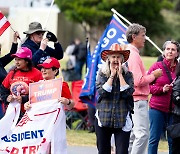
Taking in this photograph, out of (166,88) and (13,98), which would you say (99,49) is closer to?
(166,88)

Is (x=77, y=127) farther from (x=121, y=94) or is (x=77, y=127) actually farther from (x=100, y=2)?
(x=100, y=2)

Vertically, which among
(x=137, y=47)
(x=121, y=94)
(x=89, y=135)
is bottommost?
(x=89, y=135)

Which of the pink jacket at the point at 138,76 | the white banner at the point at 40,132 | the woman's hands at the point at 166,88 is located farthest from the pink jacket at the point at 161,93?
the white banner at the point at 40,132

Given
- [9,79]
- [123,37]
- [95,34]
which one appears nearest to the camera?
[9,79]

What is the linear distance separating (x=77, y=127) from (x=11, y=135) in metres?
5.99

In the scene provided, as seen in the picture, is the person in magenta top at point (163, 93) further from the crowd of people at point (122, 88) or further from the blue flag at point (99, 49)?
the blue flag at point (99, 49)

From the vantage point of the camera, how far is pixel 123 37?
12.0m

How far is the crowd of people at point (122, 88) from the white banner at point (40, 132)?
15 centimetres

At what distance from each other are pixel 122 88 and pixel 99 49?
3966 mm

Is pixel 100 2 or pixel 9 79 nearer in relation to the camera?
pixel 9 79

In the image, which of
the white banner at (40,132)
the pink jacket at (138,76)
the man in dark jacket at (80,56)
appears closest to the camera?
the white banner at (40,132)

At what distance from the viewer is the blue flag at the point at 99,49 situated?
39.4 feet

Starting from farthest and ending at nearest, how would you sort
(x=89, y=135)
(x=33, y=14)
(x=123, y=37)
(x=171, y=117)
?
(x=33, y=14) → (x=89, y=135) → (x=123, y=37) → (x=171, y=117)

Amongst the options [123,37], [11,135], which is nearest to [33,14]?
[123,37]
